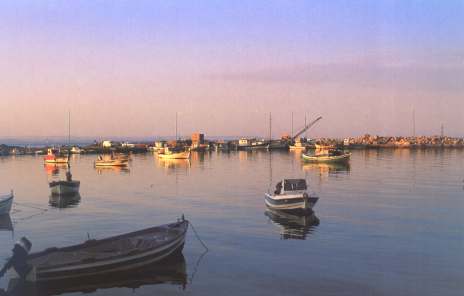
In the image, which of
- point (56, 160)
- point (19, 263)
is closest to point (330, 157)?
point (56, 160)

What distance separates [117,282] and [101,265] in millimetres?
984

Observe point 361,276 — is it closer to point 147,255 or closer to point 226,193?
point 147,255

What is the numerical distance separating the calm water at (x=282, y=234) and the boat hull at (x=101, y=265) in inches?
35.0

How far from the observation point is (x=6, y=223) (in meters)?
33.5

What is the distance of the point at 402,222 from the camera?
32.8 meters

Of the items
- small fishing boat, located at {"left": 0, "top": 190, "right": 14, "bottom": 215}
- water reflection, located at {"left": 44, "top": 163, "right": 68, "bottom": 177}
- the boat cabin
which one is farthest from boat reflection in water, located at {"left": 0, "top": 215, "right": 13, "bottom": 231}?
water reflection, located at {"left": 44, "top": 163, "right": 68, "bottom": 177}

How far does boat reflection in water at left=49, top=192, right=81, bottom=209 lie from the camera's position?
139 ft

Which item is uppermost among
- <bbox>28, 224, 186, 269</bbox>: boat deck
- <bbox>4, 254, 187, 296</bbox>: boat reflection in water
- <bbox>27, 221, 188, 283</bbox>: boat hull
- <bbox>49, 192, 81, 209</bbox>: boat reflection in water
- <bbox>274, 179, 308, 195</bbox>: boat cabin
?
<bbox>274, 179, 308, 195</bbox>: boat cabin

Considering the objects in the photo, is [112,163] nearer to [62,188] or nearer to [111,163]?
[111,163]

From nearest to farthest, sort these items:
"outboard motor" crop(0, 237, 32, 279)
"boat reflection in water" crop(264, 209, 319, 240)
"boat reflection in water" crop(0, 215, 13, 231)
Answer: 1. "outboard motor" crop(0, 237, 32, 279)
2. "boat reflection in water" crop(264, 209, 319, 240)
3. "boat reflection in water" crop(0, 215, 13, 231)

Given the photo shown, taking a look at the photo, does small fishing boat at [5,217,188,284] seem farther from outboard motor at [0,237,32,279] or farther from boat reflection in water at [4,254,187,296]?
boat reflection in water at [4,254,187,296]

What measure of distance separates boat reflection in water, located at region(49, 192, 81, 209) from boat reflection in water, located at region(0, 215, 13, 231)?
5.92 meters

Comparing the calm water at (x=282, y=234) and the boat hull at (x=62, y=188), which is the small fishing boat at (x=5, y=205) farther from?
the boat hull at (x=62, y=188)

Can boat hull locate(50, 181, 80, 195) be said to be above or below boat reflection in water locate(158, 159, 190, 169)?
above
